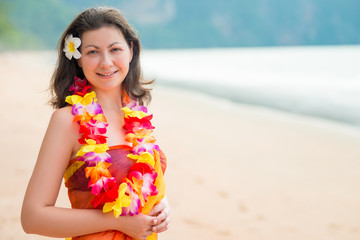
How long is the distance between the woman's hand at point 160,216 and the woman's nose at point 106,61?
0.58m

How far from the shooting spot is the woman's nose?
1.67 metres

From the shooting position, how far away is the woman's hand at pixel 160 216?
1660 mm

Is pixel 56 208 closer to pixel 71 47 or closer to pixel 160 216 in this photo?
pixel 160 216

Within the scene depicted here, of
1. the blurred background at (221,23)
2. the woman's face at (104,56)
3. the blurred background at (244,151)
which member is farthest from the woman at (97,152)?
the blurred background at (221,23)

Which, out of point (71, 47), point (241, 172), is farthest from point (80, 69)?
point (241, 172)

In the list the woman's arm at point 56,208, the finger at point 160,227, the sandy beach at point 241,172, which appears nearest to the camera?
the woman's arm at point 56,208

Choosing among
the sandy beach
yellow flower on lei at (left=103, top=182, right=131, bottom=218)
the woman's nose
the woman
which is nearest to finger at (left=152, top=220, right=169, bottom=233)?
the woman

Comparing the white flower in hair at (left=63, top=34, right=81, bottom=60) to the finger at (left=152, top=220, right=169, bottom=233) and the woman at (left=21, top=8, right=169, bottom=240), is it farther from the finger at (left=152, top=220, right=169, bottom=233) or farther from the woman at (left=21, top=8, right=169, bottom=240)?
the finger at (left=152, top=220, right=169, bottom=233)

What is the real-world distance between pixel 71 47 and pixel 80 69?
0.50 feet

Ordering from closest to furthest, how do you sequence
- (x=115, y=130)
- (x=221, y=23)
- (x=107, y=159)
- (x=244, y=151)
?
(x=107, y=159) → (x=115, y=130) → (x=244, y=151) → (x=221, y=23)

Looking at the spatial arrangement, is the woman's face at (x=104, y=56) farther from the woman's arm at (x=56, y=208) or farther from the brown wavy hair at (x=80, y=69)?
the woman's arm at (x=56, y=208)

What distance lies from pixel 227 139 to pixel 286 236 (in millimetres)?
3621

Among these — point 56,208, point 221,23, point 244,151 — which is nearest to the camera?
point 56,208

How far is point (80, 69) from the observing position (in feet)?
6.09
